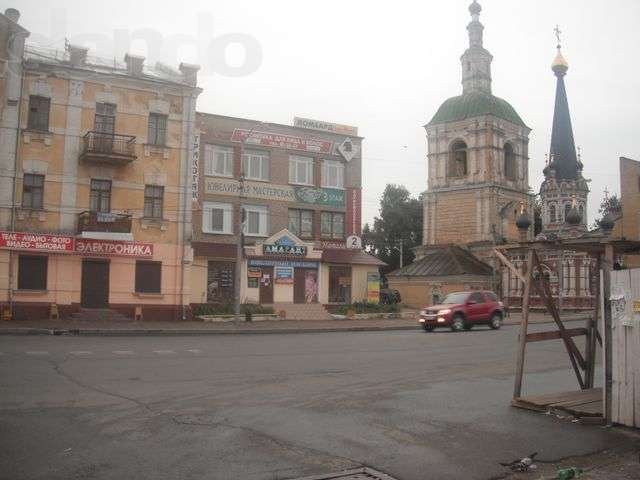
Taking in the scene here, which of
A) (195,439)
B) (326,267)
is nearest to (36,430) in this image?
(195,439)

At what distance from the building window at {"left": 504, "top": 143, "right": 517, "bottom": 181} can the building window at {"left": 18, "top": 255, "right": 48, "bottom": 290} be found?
136 feet

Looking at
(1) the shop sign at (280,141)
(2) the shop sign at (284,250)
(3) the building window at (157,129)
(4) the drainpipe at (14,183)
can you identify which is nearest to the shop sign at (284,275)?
(2) the shop sign at (284,250)

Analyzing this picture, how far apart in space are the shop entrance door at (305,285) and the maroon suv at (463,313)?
1122 centimetres

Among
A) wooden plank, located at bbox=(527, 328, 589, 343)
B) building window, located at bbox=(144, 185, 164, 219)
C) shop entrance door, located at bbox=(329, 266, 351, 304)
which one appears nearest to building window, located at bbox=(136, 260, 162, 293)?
building window, located at bbox=(144, 185, 164, 219)

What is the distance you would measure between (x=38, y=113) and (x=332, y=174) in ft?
58.7

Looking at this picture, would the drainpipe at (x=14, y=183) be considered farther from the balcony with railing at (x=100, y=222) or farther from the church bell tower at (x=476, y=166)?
the church bell tower at (x=476, y=166)

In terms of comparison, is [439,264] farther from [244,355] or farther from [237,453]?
[237,453]

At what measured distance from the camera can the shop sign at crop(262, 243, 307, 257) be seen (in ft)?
126

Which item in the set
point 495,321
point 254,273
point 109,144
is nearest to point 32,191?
point 109,144

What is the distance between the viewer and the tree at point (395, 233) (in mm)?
82500

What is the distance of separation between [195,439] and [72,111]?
27758mm

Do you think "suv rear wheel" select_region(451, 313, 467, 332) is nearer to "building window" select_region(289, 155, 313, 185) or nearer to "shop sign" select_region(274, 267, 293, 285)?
"shop sign" select_region(274, 267, 293, 285)

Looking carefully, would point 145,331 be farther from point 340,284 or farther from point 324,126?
point 324,126

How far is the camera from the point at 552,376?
12.9m
